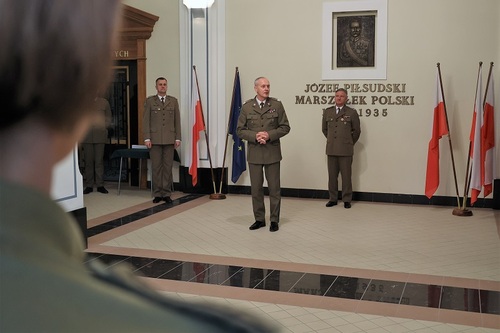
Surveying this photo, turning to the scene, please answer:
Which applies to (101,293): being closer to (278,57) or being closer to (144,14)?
(278,57)

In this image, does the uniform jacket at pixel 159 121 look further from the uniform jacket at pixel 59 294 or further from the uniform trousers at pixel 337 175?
the uniform jacket at pixel 59 294

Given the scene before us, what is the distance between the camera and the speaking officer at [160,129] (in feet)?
29.6

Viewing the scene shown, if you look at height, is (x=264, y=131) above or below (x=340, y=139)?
above

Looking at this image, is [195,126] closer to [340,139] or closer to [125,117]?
[125,117]

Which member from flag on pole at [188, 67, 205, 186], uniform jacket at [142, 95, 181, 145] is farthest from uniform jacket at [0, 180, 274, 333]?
flag on pole at [188, 67, 205, 186]

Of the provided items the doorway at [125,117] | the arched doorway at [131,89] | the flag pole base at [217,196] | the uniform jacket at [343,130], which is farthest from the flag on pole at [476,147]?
the doorway at [125,117]

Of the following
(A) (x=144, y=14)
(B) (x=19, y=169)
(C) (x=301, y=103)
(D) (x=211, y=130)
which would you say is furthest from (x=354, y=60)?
(B) (x=19, y=169)

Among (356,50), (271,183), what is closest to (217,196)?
(271,183)

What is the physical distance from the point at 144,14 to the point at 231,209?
3460mm

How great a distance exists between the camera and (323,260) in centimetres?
553

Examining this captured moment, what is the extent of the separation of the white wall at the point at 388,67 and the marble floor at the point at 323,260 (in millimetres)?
709

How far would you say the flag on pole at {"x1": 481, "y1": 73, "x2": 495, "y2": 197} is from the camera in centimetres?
798

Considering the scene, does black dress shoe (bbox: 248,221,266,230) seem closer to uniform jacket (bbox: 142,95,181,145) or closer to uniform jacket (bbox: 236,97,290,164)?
uniform jacket (bbox: 236,97,290,164)

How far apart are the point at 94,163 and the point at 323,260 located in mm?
5415
